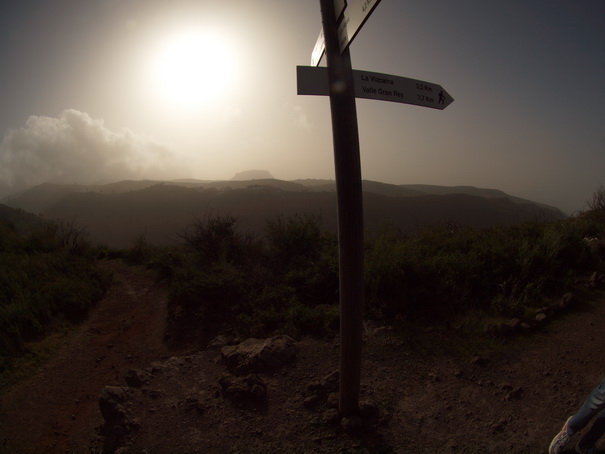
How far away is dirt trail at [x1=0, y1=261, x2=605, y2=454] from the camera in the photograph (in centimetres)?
265

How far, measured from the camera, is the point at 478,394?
305 cm

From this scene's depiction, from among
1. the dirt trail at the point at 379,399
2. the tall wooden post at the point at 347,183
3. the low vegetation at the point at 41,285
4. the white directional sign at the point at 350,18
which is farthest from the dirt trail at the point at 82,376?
the white directional sign at the point at 350,18

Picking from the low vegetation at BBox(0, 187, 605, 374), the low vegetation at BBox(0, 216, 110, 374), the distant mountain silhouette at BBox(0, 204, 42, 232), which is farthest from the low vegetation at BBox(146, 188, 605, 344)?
the distant mountain silhouette at BBox(0, 204, 42, 232)

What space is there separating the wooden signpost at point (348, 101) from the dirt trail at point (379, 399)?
1.05m

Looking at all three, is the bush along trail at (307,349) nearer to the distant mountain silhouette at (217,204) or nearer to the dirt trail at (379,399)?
the dirt trail at (379,399)

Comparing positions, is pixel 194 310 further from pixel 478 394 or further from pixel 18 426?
pixel 478 394

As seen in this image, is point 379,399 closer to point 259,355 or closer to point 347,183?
point 259,355

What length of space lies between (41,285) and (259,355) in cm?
500

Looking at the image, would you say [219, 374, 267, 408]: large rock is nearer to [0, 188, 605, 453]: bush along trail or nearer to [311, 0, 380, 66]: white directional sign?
[0, 188, 605, 453]: bush along trail

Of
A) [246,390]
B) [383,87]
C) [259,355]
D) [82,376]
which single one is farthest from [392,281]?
[82,376]

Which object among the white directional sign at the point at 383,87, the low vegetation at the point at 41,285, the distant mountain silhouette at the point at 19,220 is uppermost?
the white directional sign at the point at 383,87

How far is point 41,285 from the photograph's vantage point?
243 inches

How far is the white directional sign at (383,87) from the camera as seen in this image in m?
2.05

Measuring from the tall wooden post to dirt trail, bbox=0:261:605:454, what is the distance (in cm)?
97
